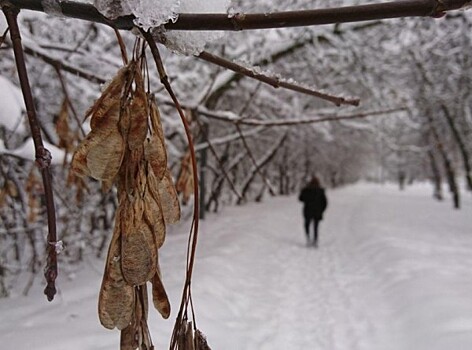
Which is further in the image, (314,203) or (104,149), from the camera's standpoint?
(314,203)

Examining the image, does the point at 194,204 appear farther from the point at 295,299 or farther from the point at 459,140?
the point at 459,140

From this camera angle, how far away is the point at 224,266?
6.81m

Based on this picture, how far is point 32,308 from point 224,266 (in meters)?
2.93

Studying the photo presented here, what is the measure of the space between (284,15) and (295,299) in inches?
226

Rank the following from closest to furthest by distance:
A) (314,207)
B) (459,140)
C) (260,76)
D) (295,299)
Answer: (260,76), (295,299), (314,207), (459,140)

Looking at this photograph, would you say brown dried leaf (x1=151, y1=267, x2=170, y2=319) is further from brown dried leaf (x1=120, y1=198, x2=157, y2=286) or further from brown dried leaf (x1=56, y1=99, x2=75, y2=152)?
brown dried leaf (x1=56, y1=99, x2=75, y2=152)

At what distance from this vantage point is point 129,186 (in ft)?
2.36

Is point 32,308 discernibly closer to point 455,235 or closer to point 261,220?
point 261,220

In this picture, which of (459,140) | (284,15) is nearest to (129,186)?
(284,15)

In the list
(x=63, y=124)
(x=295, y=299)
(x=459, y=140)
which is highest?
(x=459, y=140)

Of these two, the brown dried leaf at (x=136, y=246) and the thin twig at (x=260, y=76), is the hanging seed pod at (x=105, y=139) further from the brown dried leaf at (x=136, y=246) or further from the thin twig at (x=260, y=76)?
the thin twig at (x=260, y=76)

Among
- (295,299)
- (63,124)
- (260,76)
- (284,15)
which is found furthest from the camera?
(295,299)

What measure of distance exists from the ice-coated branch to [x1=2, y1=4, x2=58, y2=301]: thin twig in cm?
6

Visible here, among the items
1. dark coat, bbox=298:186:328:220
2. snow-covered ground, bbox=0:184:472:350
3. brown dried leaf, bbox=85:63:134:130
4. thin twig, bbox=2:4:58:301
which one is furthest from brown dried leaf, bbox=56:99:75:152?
dark coat, bbox=298:186:328:220
